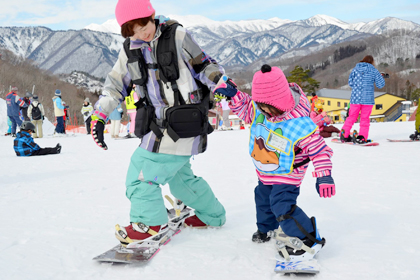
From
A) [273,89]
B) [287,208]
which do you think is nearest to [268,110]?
[273,89]

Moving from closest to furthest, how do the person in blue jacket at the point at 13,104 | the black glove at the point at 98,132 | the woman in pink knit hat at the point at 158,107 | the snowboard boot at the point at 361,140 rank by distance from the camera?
the woman in pink knit hat at the point at 158,107 < the black glove at the point at 98,132 < the snowboard boot at the point at 361,140 < the person in blue jacket at the point at 13,104

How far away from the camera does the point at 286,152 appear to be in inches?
82.7

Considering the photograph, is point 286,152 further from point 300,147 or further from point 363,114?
point 363,114

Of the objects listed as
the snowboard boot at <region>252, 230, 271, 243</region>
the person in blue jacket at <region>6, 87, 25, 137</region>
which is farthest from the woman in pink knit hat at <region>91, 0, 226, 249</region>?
the person in blue jacket at <region>6, 87, 25, 137</region>

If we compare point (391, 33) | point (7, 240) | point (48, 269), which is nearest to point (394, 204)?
point (48, 269)

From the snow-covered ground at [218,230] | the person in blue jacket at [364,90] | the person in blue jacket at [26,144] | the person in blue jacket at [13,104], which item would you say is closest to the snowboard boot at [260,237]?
the snow-covered ground at [218,230]

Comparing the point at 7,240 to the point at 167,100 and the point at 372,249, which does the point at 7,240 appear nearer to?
the point at 167,100

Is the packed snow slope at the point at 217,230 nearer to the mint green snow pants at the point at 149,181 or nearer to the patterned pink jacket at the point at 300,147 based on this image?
the mint green snow pants at the point at 149,181

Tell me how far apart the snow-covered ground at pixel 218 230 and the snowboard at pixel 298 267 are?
46mm

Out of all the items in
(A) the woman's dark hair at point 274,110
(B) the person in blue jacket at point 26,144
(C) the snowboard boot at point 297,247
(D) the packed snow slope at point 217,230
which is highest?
(A) the woman's dark hair at point 274,110

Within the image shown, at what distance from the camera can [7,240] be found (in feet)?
8.43

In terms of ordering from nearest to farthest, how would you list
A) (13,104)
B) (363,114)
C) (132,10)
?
(132,10)
(363,114)
(13,104)

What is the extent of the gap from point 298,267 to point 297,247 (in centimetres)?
13

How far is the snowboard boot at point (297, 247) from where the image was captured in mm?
2107
